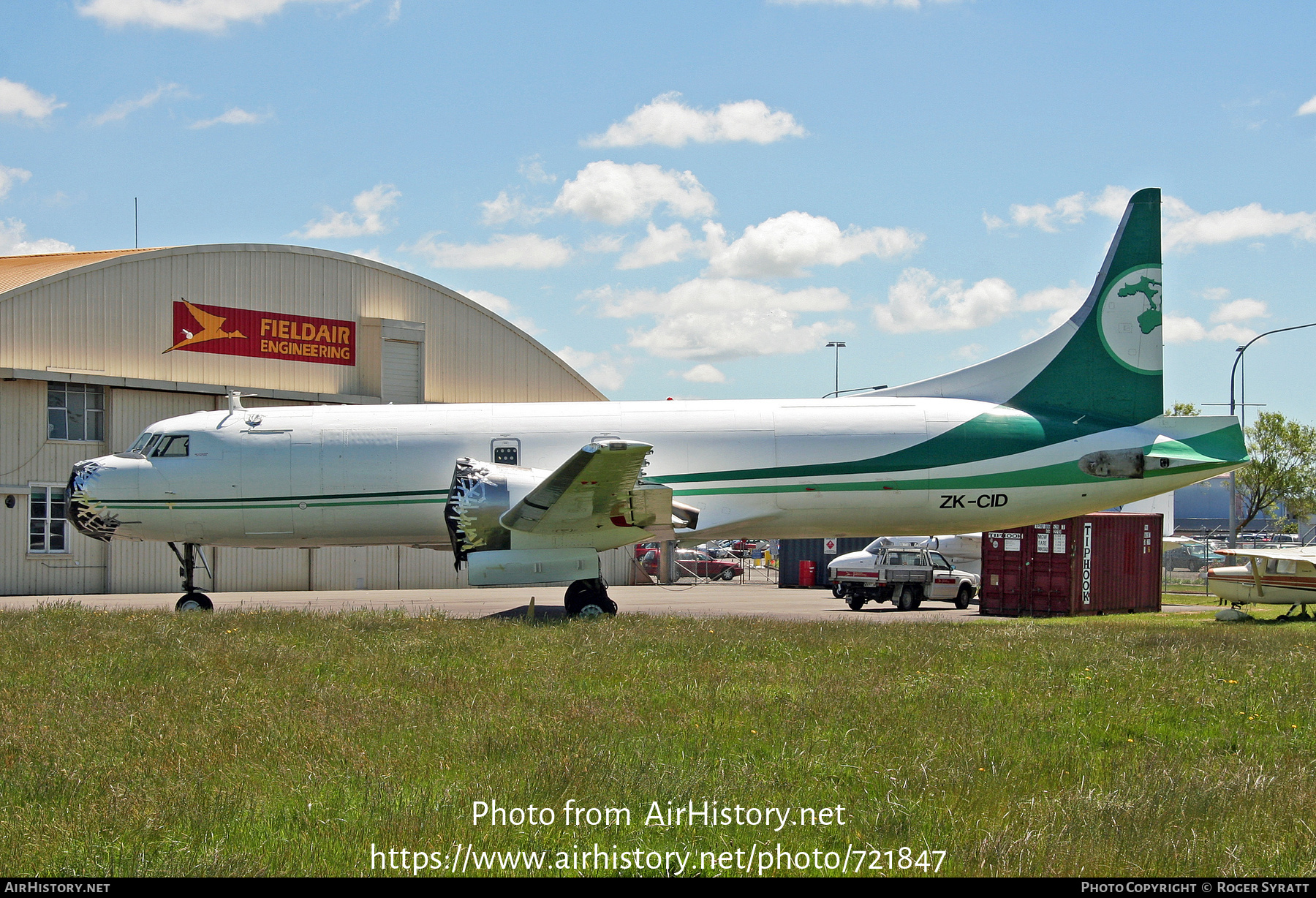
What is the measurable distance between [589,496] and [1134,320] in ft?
35.2

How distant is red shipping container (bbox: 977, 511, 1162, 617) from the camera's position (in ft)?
83.8

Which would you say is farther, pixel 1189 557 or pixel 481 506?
pixel 1189 557

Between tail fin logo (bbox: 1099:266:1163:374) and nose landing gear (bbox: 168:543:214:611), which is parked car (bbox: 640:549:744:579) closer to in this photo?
nose landing gear (bbox: 168:543:214:611)

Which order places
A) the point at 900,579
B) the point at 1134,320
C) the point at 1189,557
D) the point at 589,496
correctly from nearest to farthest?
1. the point at 589,496
2. the point at 1134,320
3. the point at 900,579
4. the point at 1189,557

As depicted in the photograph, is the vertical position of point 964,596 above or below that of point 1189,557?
above

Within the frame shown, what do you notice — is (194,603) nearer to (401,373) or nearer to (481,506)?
(481,506)

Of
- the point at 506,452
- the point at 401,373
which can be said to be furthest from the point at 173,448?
the point at 401,373

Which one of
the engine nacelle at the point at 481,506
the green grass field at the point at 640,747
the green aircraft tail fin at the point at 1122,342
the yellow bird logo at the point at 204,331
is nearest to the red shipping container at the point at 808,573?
the green aircraft tail fin at the point at 1122,342

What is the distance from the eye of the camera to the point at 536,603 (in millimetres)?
25812

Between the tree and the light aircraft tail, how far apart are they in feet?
143

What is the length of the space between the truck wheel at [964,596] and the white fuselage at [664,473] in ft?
31.8

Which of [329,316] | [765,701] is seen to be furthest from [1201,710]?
[329,316]

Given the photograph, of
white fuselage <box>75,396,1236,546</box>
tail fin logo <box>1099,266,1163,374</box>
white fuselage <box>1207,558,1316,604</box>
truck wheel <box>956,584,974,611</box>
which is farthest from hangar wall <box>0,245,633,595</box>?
white fuselage <box>1207,558,1316,604</box>

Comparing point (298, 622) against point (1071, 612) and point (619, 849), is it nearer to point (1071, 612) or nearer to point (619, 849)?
point (619, 849)
